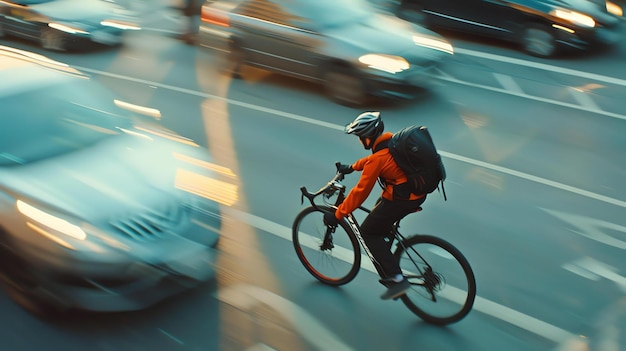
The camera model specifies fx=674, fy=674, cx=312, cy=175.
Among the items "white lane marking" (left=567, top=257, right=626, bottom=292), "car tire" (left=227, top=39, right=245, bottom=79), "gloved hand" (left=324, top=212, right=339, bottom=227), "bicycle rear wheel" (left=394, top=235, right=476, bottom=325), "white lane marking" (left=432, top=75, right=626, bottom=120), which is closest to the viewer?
"bicycle rear wheel" (left=394, top=235, right=476, bottom=325)

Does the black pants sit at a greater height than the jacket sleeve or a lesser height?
lesser

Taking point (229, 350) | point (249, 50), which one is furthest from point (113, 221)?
point (249, 50)

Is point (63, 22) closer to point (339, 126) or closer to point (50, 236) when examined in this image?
point (339, 126)

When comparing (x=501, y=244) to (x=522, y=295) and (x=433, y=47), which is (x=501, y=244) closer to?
(x=522, y=295)

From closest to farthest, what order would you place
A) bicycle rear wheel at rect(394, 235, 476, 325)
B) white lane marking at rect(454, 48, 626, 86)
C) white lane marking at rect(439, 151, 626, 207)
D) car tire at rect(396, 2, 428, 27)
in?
bicycle rear wheel at rect(394, 235, 476, 325), white lane marking at rect(439, 151, 626, 207), white lane marking at rect(454, 48, 626, 86), car tire at rect(396, 2, 428, 27)

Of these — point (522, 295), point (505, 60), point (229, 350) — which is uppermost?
point (505, 60)

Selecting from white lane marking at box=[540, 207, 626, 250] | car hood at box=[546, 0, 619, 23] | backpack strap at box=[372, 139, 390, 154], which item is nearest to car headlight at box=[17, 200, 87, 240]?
backpack strap at box=[372, 139, 390, 154]

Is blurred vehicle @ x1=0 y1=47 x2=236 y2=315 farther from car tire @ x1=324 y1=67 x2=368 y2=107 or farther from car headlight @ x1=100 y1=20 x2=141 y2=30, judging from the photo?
car headlight @ x1=100 y1=20 x2=141 y2=30

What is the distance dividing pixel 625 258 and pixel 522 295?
124 cm

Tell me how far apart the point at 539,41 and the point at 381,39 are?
10.7 ft

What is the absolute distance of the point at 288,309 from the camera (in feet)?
17.9

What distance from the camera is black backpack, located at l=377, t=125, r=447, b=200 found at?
4.55 m

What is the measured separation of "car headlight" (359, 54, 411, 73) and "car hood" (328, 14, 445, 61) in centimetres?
8

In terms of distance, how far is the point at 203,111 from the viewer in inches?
374
